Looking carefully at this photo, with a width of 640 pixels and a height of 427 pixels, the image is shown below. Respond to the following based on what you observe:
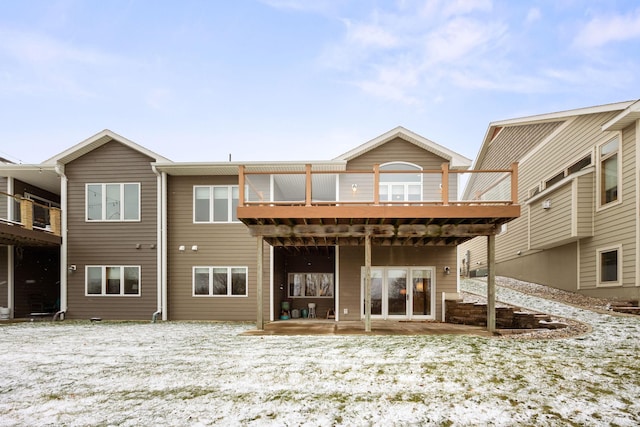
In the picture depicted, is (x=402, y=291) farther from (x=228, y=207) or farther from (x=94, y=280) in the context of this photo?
(x=94, y=280)

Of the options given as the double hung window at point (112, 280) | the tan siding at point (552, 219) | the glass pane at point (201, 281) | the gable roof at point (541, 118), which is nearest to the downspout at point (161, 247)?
the double hung window at point (112, 280)

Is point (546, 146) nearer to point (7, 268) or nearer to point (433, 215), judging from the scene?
point (433, 215)

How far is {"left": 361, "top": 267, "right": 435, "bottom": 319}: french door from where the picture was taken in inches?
468

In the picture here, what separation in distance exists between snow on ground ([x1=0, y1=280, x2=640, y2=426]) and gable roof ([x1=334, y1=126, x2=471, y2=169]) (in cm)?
605

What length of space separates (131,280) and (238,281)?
3.59m

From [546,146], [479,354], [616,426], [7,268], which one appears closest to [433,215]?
[479,354]

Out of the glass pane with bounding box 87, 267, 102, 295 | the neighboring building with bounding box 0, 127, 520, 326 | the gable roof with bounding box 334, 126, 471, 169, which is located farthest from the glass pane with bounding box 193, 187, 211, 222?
the gable roof with bounding box 334, 126, 471, 169

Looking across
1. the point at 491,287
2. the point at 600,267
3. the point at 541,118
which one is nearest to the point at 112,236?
the point at 491,287

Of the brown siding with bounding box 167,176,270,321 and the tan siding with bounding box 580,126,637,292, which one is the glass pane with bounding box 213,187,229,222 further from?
the tan siding with bounding box 580,126,637,292

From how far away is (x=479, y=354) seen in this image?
591cm

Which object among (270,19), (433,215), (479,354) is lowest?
(479,354)

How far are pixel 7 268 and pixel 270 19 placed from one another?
20776 mm

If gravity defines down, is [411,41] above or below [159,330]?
above

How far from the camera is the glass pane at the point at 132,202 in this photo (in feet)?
41.4
